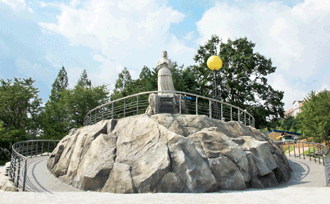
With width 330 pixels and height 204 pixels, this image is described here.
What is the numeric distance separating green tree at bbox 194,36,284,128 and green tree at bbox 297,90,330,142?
3855 millimetres

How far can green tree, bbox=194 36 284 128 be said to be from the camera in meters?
25.8

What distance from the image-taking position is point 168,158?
29.4ft

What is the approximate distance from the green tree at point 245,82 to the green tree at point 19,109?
1815cm

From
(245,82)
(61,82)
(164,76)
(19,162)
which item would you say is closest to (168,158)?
(19,162)

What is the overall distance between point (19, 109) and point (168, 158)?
2506cm

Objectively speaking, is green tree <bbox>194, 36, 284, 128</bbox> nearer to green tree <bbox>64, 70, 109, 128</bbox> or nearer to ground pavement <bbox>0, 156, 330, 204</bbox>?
green tree <bbox>64, 70, 109, 128</bbox>

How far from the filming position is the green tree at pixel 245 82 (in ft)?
84.7

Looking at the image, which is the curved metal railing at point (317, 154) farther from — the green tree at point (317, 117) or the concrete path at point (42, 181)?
the concrete path at point (42, 181)

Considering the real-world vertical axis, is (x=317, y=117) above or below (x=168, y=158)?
above

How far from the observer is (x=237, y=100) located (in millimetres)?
26203

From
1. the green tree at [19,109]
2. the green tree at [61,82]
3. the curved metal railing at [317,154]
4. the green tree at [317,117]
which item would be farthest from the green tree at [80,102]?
the green tree at [317,117]

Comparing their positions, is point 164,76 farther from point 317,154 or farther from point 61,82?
point 61,82

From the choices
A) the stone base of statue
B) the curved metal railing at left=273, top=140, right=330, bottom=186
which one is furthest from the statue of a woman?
the curved metal railing at left=273, top=140, right=330, bottom=186

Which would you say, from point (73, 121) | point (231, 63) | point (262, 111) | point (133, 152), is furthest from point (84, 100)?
point (133, 152)
